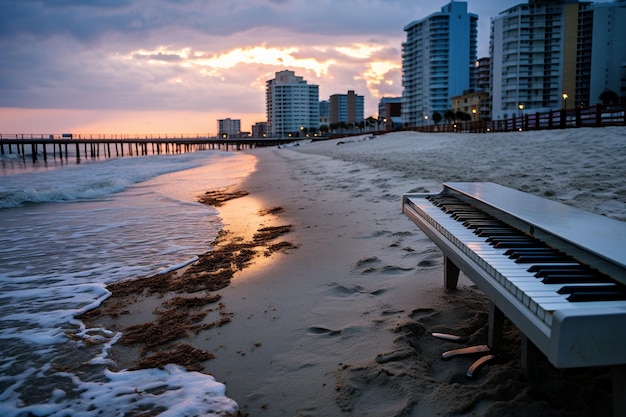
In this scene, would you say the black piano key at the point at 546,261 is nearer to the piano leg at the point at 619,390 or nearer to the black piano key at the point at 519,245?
the black piano key at the point at 519,245

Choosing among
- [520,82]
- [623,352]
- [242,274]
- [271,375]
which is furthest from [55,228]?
[520,82]

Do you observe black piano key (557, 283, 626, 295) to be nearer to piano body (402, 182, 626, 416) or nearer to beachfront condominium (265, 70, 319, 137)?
piano body (402, 182, 626, 416)

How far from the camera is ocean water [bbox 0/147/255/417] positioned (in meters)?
2.64

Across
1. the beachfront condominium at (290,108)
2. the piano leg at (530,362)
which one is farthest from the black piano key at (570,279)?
the beachfront condominium at (290,108)

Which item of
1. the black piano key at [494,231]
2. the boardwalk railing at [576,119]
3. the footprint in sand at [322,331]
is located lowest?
the footprint in sand at [322,331]

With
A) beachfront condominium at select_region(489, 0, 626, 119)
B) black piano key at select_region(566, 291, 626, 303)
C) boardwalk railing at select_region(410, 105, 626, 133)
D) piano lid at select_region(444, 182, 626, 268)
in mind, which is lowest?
black piano key at select_region(566, 291, 626, 303)

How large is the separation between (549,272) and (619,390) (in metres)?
0.46

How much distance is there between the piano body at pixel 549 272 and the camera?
1341 millimetres

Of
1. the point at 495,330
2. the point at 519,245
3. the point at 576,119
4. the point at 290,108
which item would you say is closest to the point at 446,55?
the point at 290,108

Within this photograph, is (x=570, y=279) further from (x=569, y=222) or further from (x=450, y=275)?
(x=450, y=275)

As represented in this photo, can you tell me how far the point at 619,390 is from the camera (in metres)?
1.65

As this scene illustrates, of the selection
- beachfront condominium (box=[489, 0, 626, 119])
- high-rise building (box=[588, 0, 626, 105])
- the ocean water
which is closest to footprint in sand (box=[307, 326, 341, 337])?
the ocean water

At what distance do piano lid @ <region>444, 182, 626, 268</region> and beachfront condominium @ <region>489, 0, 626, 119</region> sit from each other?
273 feet

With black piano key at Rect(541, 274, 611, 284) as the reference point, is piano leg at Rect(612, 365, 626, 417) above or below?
below
